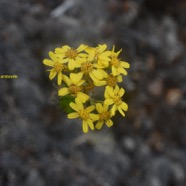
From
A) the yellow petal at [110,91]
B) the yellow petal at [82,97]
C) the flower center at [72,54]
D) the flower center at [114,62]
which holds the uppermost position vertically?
the flower center at [72,54]

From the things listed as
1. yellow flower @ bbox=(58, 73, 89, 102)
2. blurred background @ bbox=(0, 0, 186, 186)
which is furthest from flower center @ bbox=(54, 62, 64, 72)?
blurred background @ bbox=(0, 0, 186, 186)

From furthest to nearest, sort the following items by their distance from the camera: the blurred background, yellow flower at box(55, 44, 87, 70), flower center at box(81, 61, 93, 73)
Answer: the blurred background
yellow flower at box(55, 44, 87, 70)
flower center at box(81, 61, 93, 73)

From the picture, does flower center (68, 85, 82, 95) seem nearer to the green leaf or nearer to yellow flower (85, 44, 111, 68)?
the green leaf

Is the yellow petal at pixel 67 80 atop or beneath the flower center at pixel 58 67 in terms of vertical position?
beneath

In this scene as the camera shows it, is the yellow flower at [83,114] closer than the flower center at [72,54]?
Yes

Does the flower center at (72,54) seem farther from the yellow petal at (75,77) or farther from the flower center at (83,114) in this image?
the flower center at (83,114)

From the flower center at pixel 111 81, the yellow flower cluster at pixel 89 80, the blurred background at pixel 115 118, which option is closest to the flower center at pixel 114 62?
the yellow flower cluster at pixel 89 80
